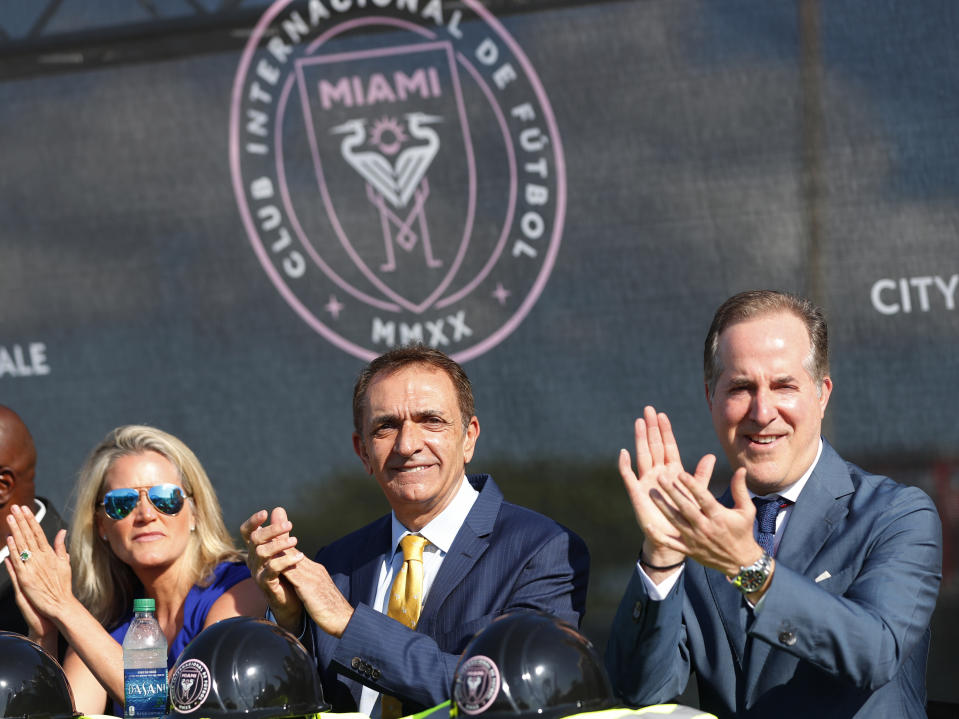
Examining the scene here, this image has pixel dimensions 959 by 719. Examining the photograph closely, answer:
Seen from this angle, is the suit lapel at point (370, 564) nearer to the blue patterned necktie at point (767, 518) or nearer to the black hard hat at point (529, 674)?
the black hard hat at point (529, 674)

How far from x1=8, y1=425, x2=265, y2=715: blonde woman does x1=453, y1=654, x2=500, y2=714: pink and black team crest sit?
1.13 metres

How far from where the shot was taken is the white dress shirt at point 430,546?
279cm

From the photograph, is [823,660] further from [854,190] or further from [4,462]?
[4,462]

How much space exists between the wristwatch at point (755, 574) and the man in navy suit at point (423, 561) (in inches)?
24.9

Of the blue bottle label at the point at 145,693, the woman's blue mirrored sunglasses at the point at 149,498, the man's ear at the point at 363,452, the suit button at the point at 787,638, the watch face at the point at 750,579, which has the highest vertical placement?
the man's ear at the point at 363,452

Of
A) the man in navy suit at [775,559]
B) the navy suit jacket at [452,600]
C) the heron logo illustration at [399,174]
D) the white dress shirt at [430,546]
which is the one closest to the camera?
the man in navy suit at [775,559]

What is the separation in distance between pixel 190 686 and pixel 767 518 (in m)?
1.13

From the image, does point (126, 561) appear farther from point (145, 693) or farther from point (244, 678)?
point (244, 678)

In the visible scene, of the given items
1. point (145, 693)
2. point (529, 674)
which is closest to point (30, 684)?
point (145, 693)

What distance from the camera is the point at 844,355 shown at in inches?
127

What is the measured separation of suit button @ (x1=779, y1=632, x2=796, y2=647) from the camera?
212 centimetres

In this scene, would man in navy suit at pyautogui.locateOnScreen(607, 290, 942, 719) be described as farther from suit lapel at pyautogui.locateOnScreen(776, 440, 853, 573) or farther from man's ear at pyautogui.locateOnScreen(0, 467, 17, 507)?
man's ear at pyautogui.locateOnScreen(0, 467, 17, 507)

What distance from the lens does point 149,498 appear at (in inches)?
127

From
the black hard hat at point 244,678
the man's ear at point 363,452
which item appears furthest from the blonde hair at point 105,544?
the black hard hat at point 244,678
